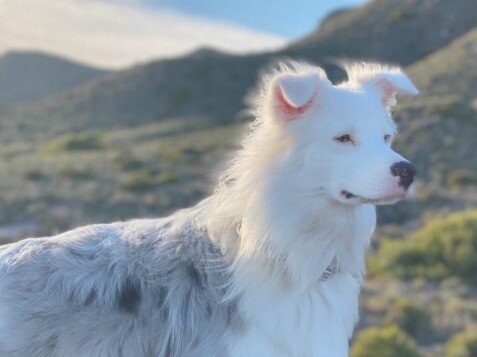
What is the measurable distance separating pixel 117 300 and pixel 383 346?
830cm

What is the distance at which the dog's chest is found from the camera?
13.7ft

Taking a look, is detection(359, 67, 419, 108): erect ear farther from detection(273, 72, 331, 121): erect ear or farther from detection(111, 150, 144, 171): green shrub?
detection(111, 150, 144, 171): green shrub

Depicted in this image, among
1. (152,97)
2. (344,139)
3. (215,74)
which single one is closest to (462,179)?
(344,139)

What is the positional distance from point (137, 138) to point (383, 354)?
40219mm

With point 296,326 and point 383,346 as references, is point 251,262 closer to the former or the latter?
point 296,326

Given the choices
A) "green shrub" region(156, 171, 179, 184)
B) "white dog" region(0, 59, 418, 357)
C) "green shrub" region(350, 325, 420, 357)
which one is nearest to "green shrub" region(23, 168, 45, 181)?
"green shrub" region(156, 171, 179, 184)

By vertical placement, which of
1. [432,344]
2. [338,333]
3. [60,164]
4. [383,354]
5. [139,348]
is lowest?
[432,344]

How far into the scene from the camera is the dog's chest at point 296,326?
13.7ft

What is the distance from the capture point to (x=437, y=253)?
59.6 ft

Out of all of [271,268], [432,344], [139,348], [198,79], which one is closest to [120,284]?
[139,348]

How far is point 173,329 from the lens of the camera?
13.6ft

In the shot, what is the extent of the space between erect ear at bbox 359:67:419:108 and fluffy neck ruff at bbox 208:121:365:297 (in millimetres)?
845

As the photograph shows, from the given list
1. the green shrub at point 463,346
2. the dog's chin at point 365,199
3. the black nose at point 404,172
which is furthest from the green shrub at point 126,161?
the black nose at point 404,172

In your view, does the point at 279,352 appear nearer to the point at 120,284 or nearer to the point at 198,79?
the point at 120,284
